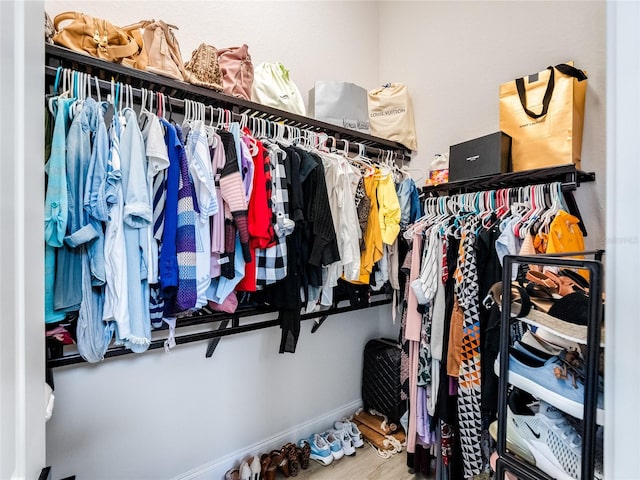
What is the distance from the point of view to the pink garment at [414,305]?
169 centimetres

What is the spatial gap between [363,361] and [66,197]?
206cm

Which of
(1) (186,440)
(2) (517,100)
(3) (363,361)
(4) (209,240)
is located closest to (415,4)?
(2) (517,100)

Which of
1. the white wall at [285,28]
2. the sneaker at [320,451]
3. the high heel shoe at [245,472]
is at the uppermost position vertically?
the white wall at [285,28]

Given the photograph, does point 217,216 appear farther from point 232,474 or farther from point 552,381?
point 232,474

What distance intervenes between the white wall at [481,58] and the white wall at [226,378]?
32 centimetres

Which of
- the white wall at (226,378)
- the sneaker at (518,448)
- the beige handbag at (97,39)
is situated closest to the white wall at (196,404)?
the white wall at (226,378)

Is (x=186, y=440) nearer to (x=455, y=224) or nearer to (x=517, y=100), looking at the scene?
(x=455, y=224)

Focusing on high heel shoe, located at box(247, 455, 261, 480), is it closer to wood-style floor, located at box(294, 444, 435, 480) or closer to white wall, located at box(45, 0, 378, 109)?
wood-style floor, located at box(294, 444, 435, 480)

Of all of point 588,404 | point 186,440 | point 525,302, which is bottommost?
point 186,440

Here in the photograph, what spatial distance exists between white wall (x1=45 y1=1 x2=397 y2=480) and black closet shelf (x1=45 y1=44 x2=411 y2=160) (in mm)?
403

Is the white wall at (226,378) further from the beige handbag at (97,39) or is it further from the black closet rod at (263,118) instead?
the black closet rod at (263,118)
